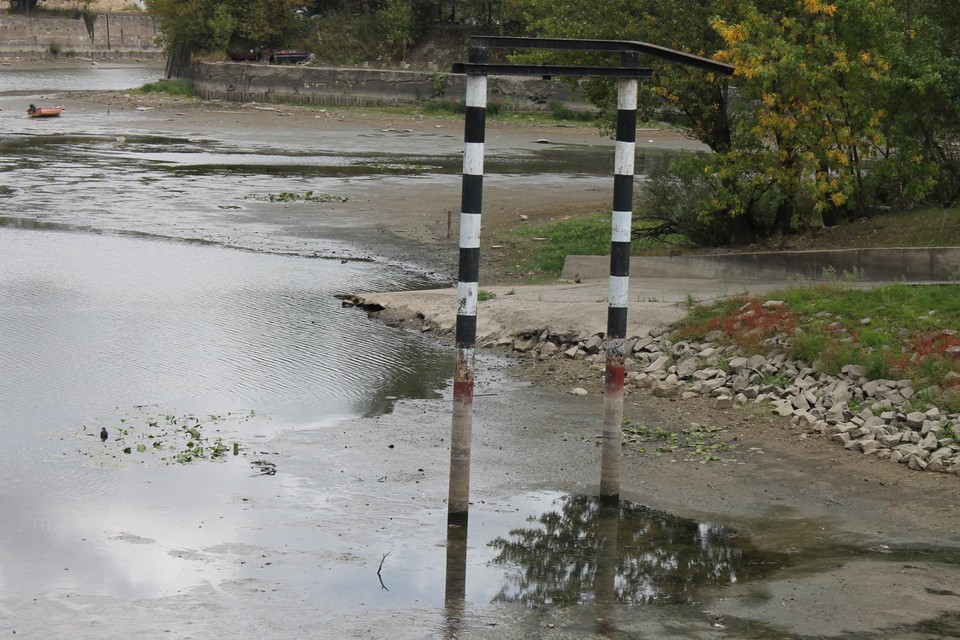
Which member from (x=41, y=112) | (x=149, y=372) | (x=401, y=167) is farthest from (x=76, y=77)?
(x=149, y=372)

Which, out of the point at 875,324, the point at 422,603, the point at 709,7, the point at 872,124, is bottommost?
the point at 422,603

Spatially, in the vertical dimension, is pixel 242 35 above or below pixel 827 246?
above

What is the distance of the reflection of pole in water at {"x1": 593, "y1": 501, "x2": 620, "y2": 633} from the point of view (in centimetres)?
752

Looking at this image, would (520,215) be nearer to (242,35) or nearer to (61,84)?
(242,35)

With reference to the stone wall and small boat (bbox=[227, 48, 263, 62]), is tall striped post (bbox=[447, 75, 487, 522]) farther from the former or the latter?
the stone wall

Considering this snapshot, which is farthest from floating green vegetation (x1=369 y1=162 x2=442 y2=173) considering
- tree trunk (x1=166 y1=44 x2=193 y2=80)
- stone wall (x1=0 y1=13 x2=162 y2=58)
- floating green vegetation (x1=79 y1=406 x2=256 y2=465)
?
stone wall (x1=0 y1=13 x2=162 y2=58)

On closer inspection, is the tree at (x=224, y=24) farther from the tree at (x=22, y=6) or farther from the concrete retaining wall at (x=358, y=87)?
the tree at (x=22, y=6)

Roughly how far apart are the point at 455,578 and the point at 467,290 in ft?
6.72

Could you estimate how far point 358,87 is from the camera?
6625 cm

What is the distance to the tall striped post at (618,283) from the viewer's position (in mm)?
9164

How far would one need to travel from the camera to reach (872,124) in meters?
16.7

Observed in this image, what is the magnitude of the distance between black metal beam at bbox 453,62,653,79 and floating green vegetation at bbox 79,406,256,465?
14.3 ft

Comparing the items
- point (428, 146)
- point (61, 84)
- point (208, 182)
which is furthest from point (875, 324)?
point (61, 84)

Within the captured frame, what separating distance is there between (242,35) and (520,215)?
158 feet
